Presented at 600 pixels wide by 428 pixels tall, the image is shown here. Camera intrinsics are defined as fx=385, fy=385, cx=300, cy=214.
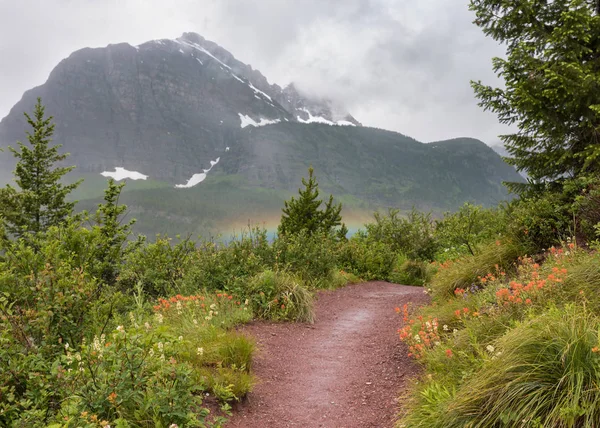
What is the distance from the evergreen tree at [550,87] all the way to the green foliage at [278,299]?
18.6 feet

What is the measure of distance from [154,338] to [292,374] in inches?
94.3

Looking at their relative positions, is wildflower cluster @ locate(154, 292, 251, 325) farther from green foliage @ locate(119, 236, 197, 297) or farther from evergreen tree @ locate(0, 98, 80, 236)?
evergreen tree @ locate(0, 98, 80, 236)

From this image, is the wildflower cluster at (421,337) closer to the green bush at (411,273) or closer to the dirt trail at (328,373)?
the dirt trail at (328,373)

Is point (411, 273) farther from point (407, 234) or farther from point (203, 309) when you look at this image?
point (203, 309)

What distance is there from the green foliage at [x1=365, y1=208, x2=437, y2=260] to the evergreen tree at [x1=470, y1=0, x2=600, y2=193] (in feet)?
34.2

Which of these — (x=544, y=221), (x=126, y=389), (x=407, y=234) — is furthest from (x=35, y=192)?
(x=544, y=221)

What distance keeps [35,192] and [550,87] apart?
18.7 m

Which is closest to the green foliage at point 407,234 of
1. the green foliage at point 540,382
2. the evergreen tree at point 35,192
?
the evergreen tree at point 35,192

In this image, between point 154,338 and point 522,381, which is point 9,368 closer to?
point 154,338

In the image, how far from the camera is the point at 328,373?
5379 millimetres

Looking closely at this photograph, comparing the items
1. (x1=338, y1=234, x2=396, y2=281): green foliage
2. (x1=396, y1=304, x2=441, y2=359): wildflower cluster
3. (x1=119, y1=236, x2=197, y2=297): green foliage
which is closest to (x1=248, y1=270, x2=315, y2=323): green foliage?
(x1=119, y1=236, x2=197, y2=297): green foliage

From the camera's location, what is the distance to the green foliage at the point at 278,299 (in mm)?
7613

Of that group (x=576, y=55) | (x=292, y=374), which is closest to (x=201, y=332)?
(x=292, y=374)

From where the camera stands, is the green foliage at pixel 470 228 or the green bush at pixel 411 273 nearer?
the green foliage at pixel 470 228
